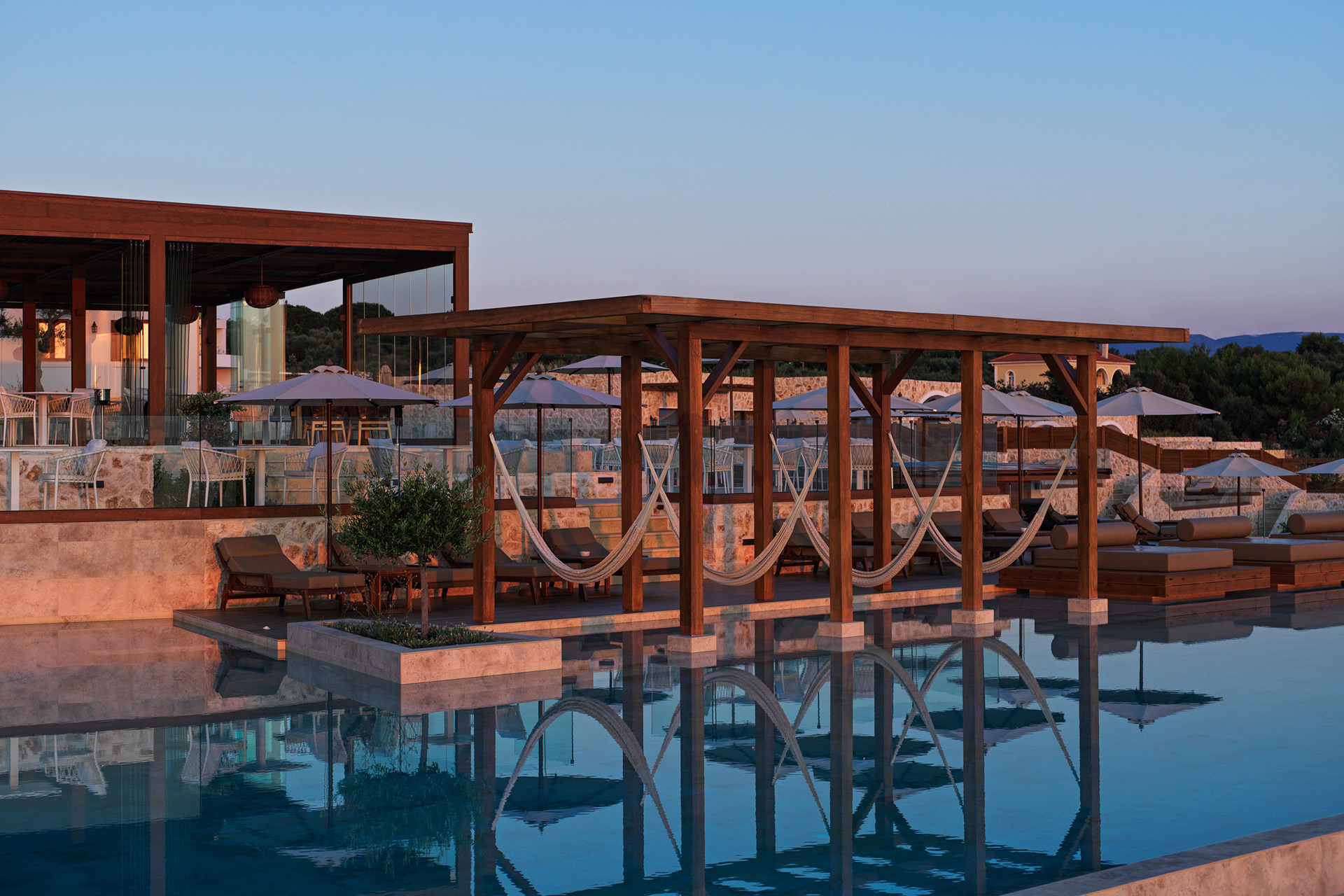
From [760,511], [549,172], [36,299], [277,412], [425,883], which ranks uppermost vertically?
[549,172]

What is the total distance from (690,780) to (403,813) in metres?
1.38

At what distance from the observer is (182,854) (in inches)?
211

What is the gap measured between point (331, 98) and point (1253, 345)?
4433 centimetres

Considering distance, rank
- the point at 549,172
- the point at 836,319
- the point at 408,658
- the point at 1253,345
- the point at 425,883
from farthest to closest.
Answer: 1. the point at 1253,345
2. the point at 549,172
3. the point at 836,319
4. the point at 408,658
5. the point at 425,883

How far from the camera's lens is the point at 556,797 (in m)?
6.29

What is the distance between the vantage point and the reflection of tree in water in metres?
5.43

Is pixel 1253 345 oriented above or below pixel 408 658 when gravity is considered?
above

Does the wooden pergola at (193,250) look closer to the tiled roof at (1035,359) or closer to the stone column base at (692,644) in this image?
the stone column base at (692,644)

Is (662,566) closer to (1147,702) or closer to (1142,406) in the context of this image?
(1147,702)

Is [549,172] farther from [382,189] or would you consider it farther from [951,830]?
[951,830]

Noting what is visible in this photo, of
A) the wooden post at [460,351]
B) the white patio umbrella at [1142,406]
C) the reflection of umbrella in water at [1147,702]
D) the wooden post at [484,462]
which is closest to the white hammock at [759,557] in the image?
the wooden post at [484,462]

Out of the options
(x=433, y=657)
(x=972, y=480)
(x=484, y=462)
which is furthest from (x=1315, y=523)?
(x=433, y=657)

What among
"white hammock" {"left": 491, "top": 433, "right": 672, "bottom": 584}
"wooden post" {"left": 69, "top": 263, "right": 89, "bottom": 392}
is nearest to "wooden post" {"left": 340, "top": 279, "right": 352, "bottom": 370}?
"wooden post" {"left": 69, "top": 263, "right": 89, "bottom": 392}

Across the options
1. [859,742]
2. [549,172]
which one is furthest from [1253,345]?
[859,742]
